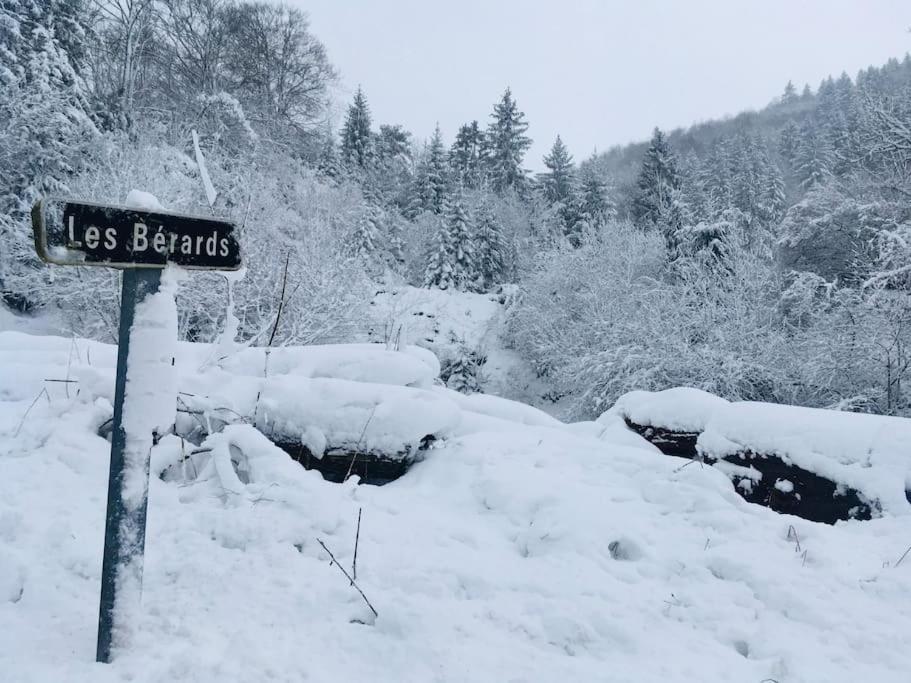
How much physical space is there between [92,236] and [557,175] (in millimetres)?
41016

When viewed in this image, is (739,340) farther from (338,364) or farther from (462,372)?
(338,364)

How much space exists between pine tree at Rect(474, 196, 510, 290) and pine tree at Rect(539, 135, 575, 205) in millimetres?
9169

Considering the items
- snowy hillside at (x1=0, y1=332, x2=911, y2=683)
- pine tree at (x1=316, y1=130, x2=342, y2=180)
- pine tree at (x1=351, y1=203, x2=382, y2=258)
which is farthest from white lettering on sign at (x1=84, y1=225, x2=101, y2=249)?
pine tree at (x1=316, y1=130, x2=342, y2=180)

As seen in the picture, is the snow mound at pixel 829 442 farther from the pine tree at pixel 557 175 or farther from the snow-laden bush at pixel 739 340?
the pine tree at pixel 557 175

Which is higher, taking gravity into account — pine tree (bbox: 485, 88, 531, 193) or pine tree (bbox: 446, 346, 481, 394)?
pine tree (bbox: 485, 88, 531, 193)

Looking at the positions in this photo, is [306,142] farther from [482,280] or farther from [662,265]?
[662,265]

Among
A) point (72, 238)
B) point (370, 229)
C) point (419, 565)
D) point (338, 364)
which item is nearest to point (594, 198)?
point (370, 229)

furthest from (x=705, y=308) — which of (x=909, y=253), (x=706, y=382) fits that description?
(x=909, y=253)

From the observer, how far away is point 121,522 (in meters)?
1.98

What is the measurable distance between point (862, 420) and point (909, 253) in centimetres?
901

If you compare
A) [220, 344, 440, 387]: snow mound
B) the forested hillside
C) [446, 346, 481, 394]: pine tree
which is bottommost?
[446, 346, 481, 394]: pine tree

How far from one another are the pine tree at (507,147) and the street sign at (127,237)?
42.4 m

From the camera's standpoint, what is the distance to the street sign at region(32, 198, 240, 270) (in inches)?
69.7

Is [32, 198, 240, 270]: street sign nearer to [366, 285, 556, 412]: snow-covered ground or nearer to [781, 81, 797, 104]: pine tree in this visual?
[366, 285, 556, 412]: snow-covered ground
